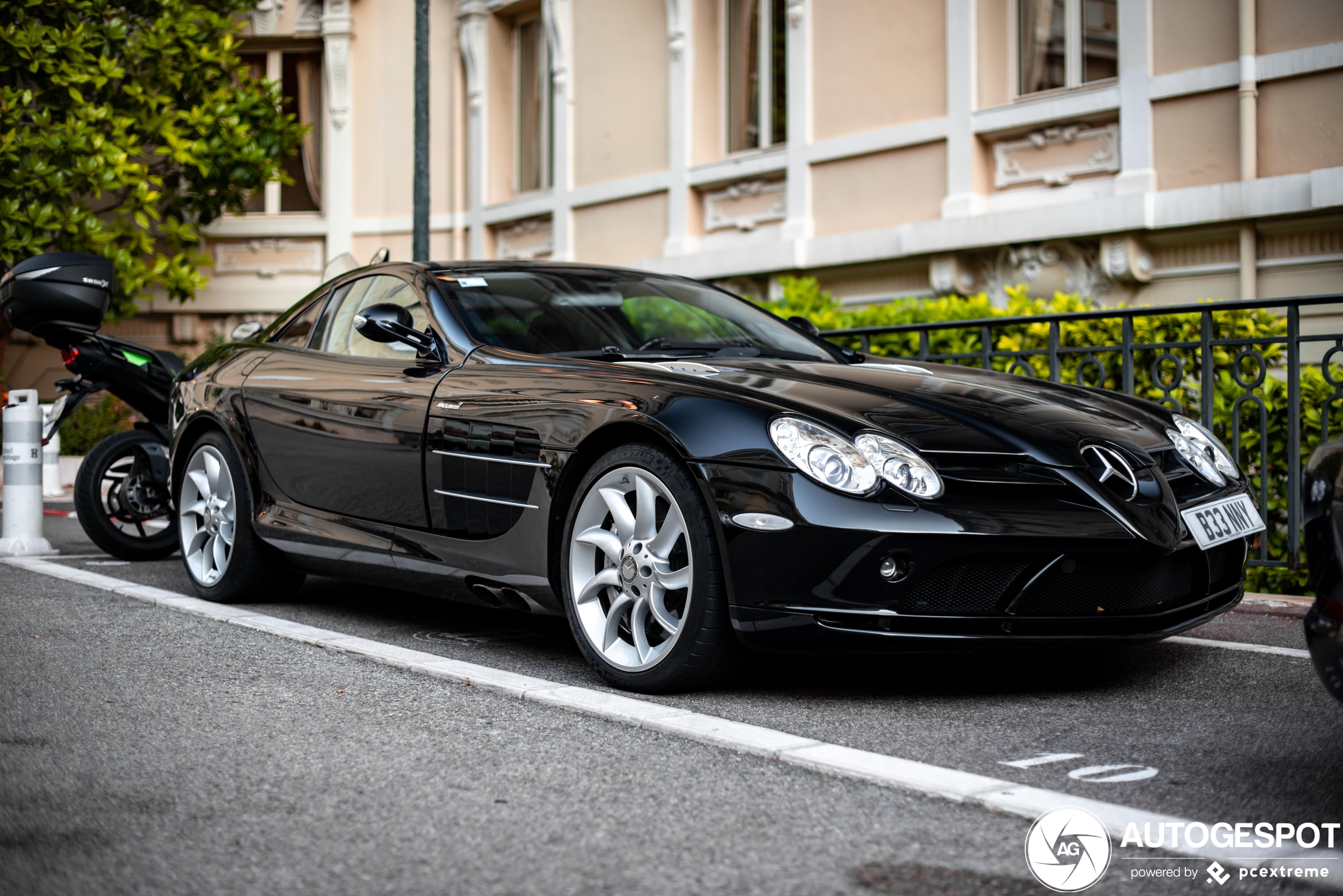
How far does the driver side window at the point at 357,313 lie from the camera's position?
16.7 feet

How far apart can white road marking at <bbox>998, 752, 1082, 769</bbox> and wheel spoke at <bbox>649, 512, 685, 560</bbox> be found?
1.09 meters

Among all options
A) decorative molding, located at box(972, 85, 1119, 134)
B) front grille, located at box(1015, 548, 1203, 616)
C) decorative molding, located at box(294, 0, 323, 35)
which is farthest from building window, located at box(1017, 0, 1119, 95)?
decorative molding, located at box(294, 0, 323, 35)

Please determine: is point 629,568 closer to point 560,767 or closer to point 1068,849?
point 560,767

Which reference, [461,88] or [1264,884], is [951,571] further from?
[461,88]

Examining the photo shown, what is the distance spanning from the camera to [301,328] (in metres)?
5.93

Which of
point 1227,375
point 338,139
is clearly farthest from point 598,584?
point 338,139

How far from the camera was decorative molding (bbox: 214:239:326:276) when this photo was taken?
56.1 feet

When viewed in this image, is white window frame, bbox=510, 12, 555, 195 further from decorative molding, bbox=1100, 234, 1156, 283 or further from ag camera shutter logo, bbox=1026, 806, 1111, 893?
ag camera shutter logo, bbox=1026, 806, 1111, 893

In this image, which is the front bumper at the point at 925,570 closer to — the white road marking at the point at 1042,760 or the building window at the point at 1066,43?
the white road marking at the point at 1042,760

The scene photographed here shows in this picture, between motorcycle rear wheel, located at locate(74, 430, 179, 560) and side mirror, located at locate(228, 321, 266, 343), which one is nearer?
side mirror, located at locate(228, 321, 266, 343)

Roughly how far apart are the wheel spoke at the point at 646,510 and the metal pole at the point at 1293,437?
3354 mm

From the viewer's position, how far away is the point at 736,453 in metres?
3.76

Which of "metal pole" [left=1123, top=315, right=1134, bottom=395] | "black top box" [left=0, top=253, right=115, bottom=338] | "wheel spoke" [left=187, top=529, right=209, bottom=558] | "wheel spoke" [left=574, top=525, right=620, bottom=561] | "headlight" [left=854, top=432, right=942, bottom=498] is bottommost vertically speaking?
"wheel spoke" [left=187, top=529, right=209, bottom=558]

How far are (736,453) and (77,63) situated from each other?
40.1 feet
